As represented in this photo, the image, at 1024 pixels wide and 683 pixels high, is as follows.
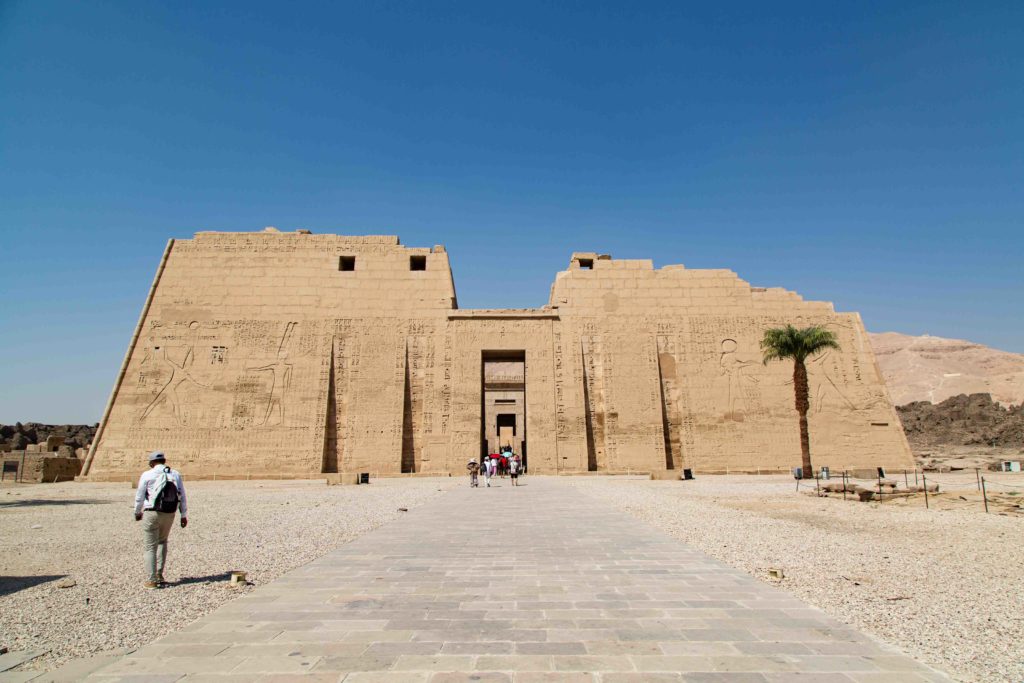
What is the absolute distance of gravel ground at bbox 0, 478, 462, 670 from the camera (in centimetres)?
396

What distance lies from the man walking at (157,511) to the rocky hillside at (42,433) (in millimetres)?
36880

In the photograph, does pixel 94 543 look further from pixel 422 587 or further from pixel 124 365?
pixel 124 365

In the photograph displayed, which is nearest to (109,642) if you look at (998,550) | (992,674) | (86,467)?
(992,674)

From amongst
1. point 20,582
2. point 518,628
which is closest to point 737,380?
point 518,628

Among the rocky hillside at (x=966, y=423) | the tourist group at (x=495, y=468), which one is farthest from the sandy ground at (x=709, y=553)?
the rocky hillside at (x=966, y=423)

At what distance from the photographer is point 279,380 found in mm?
22547

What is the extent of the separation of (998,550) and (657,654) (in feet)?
19.7

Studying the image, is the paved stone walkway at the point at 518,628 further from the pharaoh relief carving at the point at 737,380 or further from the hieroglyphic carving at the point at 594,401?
the pharaoh relief carving at the point at 737,380

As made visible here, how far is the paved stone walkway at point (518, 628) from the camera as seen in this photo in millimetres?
3045

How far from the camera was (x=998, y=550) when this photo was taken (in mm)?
6652

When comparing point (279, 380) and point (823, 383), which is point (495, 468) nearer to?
point (279, 380)

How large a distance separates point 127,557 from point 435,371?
53.8ft

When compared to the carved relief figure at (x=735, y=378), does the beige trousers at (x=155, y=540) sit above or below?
below

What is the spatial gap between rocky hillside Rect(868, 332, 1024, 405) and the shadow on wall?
6102 centimetres
